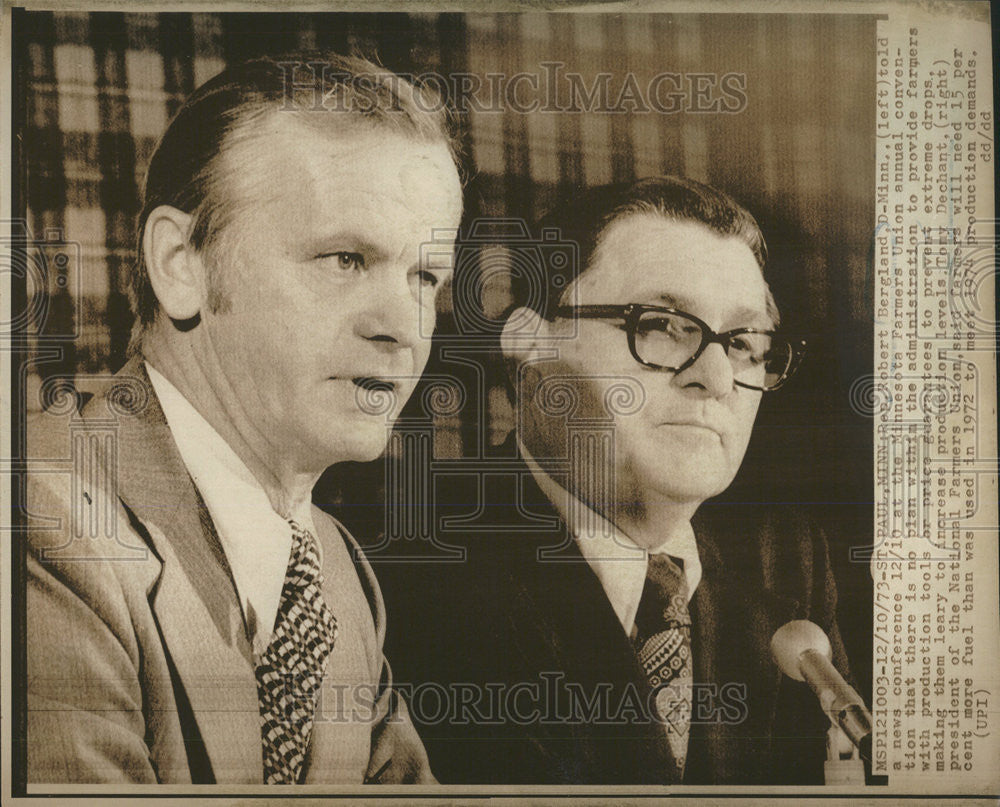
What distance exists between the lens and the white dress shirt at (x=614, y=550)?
1.49m

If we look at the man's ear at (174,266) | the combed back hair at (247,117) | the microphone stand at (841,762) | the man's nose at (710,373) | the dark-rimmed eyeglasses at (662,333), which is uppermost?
the combed back hair at (247,117)

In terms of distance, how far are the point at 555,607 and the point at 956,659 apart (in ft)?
2.27

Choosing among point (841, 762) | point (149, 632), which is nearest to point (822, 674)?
point (841, 762)

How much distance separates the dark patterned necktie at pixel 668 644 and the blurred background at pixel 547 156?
19cm

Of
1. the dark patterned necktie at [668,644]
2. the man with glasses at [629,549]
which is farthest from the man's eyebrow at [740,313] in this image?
the dark patterned necktie at [668,644]

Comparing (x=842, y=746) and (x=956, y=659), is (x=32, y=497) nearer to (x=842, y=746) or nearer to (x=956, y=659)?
(x=842, y=746)

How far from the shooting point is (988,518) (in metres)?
1.49

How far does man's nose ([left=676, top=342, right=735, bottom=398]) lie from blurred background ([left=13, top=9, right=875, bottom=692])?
0.30 feet

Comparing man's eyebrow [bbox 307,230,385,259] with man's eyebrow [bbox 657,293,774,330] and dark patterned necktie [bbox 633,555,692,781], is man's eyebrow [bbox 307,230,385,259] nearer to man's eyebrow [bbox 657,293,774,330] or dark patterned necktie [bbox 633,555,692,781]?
man's eyebrow [bbox 657,293,774,330]

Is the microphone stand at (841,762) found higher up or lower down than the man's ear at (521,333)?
lower down

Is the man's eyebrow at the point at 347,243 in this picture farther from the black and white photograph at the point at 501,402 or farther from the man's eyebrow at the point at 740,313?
the man's eyebrow at the point at 740,313

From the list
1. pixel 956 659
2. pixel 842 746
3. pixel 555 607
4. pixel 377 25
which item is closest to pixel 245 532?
pixel 555 607

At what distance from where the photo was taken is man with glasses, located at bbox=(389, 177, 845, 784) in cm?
148
